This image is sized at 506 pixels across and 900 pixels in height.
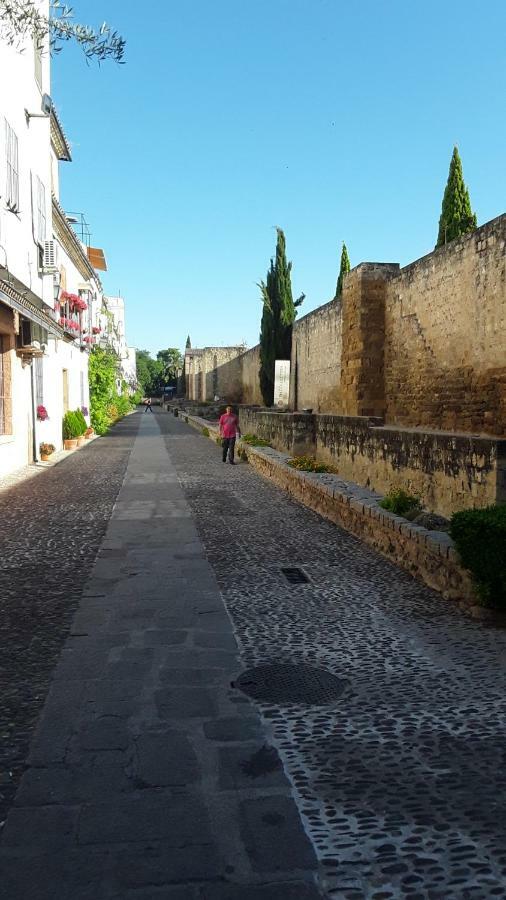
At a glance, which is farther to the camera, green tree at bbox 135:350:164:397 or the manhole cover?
green tree at bbox 135:350:164:397

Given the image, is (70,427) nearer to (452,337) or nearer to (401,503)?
(452,337)

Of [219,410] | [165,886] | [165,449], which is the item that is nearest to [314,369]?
[165,449]

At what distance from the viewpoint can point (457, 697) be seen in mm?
3854

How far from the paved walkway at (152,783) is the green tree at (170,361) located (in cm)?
9275

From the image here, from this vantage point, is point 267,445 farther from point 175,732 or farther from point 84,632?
point 175,732

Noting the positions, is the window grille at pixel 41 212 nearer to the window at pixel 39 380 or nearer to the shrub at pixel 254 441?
the window at pixel 39 380

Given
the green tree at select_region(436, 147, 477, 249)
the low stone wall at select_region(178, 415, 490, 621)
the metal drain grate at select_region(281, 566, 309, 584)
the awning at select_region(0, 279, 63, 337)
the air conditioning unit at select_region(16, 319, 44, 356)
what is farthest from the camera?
the green tree at select_region(436, 147, 477, 249)

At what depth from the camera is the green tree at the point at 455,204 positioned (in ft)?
75.4

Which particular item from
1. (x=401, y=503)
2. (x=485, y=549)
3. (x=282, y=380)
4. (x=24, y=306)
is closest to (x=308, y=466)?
(x=401, y=503)

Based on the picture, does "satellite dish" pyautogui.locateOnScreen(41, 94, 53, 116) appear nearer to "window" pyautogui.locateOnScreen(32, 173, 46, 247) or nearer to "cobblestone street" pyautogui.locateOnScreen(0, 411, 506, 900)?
"window" pyautogui.locateOnScreen(32, 173, 46, 247)

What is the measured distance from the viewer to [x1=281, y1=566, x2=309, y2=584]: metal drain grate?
21.0 feet

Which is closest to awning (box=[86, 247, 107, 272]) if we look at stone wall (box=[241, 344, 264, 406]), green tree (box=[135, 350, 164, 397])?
stone wall (box=[241, 344, 264, 406])

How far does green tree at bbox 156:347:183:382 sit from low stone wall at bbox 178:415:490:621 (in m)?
86.8

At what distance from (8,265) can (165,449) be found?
375 inches
